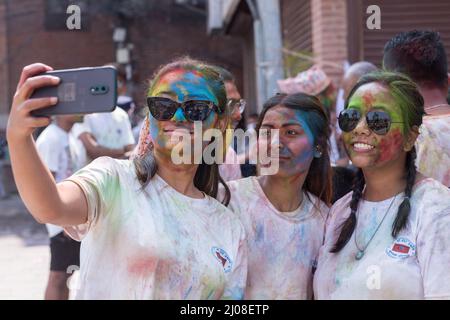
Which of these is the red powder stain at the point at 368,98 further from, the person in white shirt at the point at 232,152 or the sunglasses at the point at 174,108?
the person in white shirt at the point at 232,152

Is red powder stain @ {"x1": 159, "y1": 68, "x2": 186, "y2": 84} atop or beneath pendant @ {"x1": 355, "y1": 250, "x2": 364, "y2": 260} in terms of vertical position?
atop

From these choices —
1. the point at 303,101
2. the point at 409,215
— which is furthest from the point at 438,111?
the point at 409,215

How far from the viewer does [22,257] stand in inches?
318

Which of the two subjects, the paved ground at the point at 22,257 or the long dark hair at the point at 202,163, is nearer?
the long dark hair at the point at 202,163

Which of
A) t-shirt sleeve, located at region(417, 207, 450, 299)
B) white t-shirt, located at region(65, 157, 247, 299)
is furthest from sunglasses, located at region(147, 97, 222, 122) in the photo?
t-shirt sleeve, located at region(417, 207, 450, 299)

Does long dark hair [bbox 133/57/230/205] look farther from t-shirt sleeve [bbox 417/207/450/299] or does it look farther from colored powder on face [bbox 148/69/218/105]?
t-shirt sleeve [bbox 417/207/450/299]

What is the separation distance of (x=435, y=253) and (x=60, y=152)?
356 centimetres

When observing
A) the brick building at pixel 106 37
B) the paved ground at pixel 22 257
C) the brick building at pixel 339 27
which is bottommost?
the paved ground at pixel 22 257

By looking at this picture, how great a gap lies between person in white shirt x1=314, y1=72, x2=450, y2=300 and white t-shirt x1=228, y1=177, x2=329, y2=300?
77 mm

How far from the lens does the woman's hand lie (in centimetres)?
166

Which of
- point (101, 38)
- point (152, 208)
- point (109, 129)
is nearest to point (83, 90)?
point (152, 208)

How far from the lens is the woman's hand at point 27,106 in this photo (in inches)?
65.3

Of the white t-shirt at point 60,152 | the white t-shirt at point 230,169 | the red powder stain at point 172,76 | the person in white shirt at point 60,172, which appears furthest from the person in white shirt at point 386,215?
the white t-shirt at point 60,152
